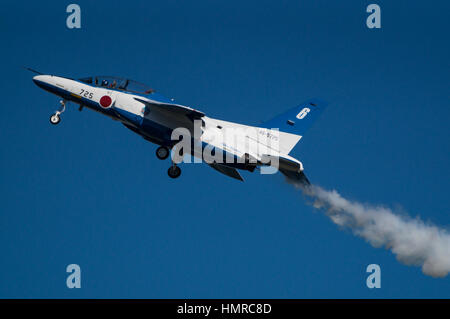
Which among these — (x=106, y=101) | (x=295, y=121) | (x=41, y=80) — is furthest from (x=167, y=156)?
(x=41, y=80)

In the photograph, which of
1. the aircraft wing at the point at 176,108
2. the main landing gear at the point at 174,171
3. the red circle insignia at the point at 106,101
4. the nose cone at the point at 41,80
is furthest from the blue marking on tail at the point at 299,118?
the nose cone at the point at 41,80

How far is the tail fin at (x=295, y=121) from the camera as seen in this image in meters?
25.9

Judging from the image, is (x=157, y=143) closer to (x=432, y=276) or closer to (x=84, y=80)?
(x=84, y=80)

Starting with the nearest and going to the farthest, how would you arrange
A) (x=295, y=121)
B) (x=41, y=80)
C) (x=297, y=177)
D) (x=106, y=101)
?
(x=297, y=177) → (x=106, y=101) → (x=295, y=121) → (x=41, y=80)

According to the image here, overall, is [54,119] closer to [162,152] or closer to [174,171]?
[162,152]

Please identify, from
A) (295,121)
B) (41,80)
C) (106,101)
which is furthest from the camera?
(41,80)

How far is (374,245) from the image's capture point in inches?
1053

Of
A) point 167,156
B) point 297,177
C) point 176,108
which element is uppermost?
point 176,108

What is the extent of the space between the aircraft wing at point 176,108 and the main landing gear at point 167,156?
7.08 ft

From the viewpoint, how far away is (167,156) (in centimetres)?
2655

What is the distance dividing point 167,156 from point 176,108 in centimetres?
284

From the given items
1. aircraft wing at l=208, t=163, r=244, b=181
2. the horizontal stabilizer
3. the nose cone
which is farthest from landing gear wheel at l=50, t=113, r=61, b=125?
the horizontal stabilizer

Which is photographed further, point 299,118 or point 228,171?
point 228,171
